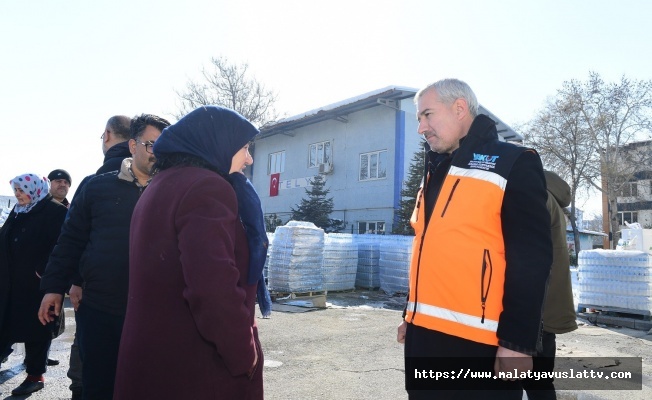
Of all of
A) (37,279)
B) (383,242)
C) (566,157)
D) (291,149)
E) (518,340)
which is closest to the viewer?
(518,340)

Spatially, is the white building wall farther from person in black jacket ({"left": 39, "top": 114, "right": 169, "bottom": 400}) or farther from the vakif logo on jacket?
the vakif logo on jacket

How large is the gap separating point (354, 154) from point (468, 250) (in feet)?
64.4

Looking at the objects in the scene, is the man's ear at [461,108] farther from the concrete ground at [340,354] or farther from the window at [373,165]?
the window at [373,165]

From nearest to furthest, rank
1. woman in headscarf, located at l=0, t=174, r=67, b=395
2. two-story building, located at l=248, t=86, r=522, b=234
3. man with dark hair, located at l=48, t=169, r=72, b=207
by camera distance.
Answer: woman in headscarf, located at l=0, t=174, r=67, b=395 < man with dark hair, located at l=48, t=169, r=72, b=207 < two-story building, located at l=248, t=86, r=522, b=234

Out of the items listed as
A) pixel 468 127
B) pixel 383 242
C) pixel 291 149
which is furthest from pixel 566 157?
pixel 468 127

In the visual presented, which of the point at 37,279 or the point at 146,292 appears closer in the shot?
the point at 146,292

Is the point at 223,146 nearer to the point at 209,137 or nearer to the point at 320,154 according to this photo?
the point at 209,137

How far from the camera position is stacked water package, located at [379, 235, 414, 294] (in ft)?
36.7

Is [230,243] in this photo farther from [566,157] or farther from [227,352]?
[566,157]

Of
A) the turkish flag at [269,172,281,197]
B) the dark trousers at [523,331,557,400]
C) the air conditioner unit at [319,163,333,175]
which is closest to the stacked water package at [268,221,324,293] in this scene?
the dark trousers at [523,331,557,400]

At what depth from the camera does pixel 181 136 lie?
184 cm

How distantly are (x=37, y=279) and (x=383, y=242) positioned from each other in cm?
884

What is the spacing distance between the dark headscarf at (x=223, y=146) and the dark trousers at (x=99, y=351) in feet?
4.39

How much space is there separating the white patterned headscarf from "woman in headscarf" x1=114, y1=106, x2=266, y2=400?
3252 millimetres
